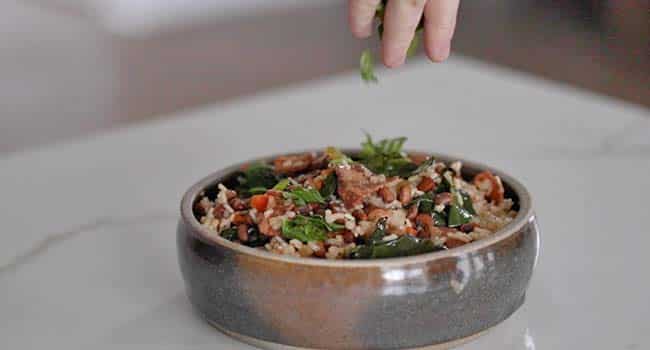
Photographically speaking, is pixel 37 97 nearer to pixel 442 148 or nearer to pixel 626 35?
pixel 626 35

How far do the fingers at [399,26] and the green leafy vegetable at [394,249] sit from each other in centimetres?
23

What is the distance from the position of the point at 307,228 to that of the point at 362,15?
0.28m

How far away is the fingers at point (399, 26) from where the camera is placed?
1207 millimetres

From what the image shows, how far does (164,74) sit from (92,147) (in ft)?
9.09

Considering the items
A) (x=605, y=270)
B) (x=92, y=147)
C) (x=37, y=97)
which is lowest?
(x=37, y=97)

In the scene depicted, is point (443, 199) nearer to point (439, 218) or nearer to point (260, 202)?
point (439, 218)

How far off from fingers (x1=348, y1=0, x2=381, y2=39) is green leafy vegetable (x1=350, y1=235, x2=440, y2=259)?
0.96ft

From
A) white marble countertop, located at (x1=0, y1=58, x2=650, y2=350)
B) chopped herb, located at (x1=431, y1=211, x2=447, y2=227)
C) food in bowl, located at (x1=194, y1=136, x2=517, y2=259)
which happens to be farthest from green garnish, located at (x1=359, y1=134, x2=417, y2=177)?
white marble countertop, located at (x1=0, y1=58, x2=650, y2=350)

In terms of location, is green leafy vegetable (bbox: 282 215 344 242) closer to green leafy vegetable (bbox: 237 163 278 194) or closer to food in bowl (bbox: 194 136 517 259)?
food in bowl (bbox: 194 136 517 259)

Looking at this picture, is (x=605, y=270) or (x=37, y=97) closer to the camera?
(x=605, y=270)

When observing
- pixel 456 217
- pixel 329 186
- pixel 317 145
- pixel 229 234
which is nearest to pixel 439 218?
pixel 456 217

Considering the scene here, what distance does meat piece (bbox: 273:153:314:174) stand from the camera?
1.32 metres

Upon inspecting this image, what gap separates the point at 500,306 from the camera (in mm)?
1143

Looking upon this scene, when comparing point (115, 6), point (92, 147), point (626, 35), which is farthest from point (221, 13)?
point (92, 147)
